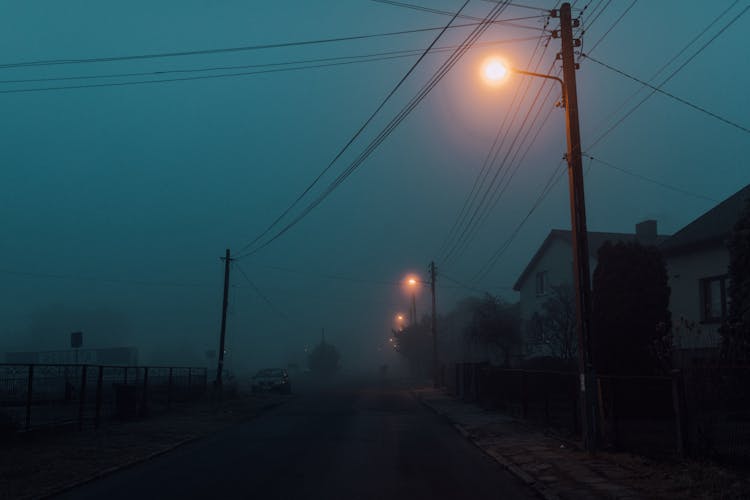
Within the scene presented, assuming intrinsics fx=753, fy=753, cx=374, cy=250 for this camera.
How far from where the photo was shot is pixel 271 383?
47219 millimetres

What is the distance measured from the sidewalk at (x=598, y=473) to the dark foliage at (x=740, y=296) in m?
4.45

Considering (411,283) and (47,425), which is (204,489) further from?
(411,283)

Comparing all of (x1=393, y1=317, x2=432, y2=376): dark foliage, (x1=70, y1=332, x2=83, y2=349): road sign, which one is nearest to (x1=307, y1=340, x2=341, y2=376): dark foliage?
(x1=393, y1=317, x2=432, y2=376): dark foliage

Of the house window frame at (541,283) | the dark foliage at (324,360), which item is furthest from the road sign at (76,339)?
the dark foliage at (324,360)

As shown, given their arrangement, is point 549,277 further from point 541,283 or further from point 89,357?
point 89,357

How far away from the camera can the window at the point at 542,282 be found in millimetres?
43031

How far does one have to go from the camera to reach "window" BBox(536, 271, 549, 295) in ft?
141

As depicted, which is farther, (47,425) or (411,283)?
(411,283)

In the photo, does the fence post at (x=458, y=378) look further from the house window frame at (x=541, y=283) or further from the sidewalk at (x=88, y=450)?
the sidewalk at (x=88, y=450)

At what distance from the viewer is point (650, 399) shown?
61.6ft

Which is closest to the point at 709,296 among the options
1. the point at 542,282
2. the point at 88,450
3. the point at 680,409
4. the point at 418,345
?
the point at 680,409

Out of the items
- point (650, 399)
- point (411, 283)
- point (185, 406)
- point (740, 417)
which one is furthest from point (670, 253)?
point (411, 283)

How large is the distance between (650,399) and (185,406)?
2001 cm

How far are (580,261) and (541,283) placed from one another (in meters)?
29.8
